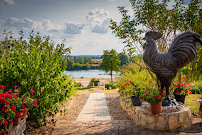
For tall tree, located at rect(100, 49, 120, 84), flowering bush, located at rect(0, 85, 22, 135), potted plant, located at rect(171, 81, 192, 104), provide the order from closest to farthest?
1. flowering bush, located at rect(0, 85, 22, 135)
2. potted plant, located at rect(171, 81, 192, 104)
3. tall tree, located at rect(100, 49, 120, 84)

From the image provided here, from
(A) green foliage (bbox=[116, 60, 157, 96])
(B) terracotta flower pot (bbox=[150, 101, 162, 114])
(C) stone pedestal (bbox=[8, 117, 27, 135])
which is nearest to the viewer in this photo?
(C) stone pedestal (bbox=[8, 117, 27, 135])

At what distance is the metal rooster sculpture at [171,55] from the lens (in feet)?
11.5

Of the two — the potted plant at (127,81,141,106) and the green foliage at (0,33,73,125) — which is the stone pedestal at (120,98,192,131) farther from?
the green foliage at (0,33,73,125)

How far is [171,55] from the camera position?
372 cm

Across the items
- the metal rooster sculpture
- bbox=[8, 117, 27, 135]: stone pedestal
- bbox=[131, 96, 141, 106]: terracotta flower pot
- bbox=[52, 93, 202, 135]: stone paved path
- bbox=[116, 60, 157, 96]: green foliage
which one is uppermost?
the metal rooster sculpture

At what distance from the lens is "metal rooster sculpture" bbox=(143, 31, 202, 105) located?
138 inches

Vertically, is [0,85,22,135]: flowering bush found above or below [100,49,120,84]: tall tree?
below

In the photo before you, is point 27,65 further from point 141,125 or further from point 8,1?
point 8,1

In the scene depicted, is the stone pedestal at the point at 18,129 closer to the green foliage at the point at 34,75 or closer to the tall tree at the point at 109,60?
the green foliage at the point at 34,75

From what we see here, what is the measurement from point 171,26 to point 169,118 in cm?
387

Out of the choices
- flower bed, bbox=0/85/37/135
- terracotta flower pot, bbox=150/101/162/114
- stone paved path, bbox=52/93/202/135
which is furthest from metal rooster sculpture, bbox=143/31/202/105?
flower bed, bbox=0/85/37/135

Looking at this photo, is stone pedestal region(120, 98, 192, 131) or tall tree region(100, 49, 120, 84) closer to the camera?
stone pedestal region(120, 98, 192, 131)

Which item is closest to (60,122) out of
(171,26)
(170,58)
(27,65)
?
(27,65)

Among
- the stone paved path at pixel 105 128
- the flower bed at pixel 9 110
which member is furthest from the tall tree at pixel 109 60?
the flower bed at pixel 9 110
